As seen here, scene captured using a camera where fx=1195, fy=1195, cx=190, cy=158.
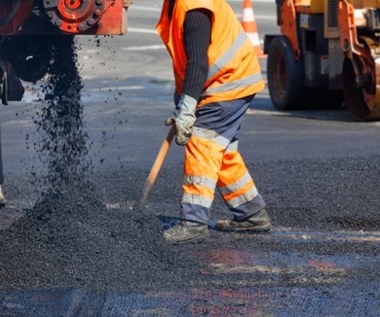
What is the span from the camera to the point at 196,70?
20.7 feet

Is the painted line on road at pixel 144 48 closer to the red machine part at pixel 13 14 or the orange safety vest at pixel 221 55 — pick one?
the orange safety vest at pixel 221 55

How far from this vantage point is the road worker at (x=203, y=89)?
6.31 meters

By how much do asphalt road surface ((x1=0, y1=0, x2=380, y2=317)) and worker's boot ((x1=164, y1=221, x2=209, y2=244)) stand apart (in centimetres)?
7

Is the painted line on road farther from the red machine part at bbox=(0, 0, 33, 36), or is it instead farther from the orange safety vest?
the red machine part at bbox=(0, 0, 33, 36)

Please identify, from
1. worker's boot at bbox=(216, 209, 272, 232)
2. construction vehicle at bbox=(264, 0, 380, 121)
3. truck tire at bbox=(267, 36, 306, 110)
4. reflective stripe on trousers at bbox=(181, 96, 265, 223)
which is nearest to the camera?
reflective stripe on trousers at bbox=(181, 96, 265, 223)

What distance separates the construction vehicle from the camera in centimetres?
1146

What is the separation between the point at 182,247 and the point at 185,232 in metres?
0.11

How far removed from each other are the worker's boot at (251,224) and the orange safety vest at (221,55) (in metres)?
0.75

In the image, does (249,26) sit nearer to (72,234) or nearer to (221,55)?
(221,55)

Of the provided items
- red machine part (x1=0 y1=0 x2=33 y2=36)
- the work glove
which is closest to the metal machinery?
red machine part (x1=0 y1=0 x2=33 y2=36)

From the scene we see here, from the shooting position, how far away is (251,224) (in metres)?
6.92

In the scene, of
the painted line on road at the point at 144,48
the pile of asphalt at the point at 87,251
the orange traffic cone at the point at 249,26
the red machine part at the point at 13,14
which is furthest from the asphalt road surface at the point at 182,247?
the painted line on road at the point at 144,48

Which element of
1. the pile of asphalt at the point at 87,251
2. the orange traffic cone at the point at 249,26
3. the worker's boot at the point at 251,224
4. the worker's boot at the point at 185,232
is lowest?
the orange traffic cone at the point at 249,26

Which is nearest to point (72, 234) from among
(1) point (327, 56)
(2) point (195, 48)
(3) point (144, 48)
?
(2) point (195, 48)
